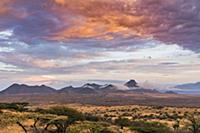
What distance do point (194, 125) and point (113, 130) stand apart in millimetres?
19219

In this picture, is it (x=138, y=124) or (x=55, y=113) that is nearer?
(x=55, y=113)

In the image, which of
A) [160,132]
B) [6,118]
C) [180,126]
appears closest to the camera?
[6,118]

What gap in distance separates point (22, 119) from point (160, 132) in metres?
23.6

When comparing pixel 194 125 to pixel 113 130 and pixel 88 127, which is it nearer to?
pixel 113 130

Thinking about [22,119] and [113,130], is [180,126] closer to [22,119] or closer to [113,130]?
[113,130]

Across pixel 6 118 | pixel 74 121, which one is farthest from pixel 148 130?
pixel 6 118

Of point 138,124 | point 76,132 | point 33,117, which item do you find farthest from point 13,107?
point 138,124

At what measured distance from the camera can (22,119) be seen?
56.4 m

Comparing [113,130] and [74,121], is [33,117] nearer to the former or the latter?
[74,121]

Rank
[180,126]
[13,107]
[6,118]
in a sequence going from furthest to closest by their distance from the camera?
[180,126], [13,107], [6,118]

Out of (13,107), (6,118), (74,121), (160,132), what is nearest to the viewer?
(6,118)

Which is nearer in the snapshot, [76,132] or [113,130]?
[76,132]

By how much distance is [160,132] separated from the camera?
6581cm

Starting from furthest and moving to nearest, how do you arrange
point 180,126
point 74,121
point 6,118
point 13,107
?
point 180,126
point 13,107
point 74,121
point 6,118
